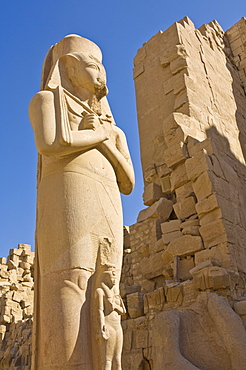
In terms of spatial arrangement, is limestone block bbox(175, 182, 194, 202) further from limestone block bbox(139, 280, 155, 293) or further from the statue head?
the statue head

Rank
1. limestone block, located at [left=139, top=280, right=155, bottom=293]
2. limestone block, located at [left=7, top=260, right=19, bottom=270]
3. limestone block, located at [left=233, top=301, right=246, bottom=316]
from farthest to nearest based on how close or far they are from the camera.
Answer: limestone block, located at [left=7, top=260, right=19, bottom=270], limestone block, located at [left=139, top=280, right=155, bottom=293], limestone block, located at [left=233, top=301, right=246, bottom=316]

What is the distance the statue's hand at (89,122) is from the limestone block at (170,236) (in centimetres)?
350

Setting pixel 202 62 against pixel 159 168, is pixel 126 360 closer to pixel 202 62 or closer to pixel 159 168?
pixel 159 168

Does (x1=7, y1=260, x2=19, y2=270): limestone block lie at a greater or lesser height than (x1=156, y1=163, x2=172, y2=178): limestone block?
greater

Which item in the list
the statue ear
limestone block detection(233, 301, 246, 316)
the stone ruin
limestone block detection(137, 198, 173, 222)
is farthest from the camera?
limestone block detection(137, 198, 173, 222)

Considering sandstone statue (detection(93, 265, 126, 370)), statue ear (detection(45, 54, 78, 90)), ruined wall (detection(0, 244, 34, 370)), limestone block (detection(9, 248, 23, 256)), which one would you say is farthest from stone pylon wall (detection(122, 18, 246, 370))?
limestone block (detection(9, 248, 23, 256))

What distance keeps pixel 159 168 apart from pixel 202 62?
2568 mm

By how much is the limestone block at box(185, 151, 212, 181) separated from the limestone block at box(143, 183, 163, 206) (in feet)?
2.64

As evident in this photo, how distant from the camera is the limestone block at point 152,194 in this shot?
6602 millimetres

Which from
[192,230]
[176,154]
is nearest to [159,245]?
[192,230]

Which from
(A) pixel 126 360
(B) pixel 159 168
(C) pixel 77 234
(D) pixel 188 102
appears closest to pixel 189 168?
(B) pixel 159 168

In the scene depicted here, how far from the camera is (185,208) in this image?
5.98m

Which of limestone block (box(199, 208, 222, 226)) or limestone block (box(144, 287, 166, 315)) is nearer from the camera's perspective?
limestone block (box(144, 287, 166, 315))

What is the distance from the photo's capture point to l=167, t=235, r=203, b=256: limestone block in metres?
5.52
